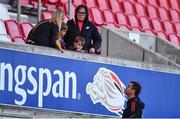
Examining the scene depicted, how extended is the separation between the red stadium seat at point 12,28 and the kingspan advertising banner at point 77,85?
5.98ft

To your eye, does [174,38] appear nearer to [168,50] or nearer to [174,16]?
[174,16]

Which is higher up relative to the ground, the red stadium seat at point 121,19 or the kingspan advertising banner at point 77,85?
the red stadium seat at point 121,19

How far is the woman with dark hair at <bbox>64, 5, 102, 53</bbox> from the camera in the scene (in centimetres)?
1045

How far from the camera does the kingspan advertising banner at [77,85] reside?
30.6 ft

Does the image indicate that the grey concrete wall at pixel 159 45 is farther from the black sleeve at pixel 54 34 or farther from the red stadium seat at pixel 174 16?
the black sleeve at pixel 54 34

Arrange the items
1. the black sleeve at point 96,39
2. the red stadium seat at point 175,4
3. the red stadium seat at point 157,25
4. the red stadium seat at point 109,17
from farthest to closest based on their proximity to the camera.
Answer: the red stadium seat at point 175,4, the red stadium seat at point 157,25, the red stadium seat at point 109,17, the black sleeve at point 96,39

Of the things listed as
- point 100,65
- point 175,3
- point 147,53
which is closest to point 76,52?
point 100,65

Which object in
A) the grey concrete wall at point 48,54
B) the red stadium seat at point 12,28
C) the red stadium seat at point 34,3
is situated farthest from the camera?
the red stadium seat at point 34,3

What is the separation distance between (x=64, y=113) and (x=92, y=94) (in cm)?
64

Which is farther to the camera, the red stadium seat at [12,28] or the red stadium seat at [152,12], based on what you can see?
the red stadium seat at [152,12]

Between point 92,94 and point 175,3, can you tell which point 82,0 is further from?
point 92,94

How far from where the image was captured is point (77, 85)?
10.1 metres

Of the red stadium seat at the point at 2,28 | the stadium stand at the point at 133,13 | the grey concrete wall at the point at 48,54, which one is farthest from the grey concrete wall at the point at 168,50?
the red stadium seat at the point at 2,28

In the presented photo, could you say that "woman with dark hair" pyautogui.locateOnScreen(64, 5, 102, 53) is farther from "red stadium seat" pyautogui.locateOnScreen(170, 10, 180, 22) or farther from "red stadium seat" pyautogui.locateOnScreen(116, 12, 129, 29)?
"red stadium seat" pyautogui.locateOnScreen(170, 10, 180, 22)
